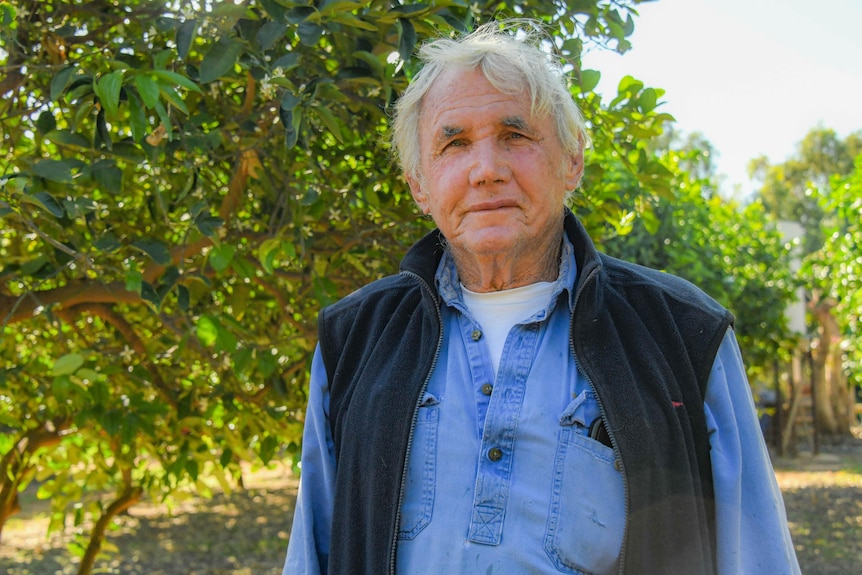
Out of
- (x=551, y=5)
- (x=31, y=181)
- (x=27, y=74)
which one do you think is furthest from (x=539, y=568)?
(x=27, y=74)

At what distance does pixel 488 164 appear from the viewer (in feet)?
5.78

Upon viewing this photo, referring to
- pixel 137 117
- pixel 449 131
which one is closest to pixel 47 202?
pixel 137 117

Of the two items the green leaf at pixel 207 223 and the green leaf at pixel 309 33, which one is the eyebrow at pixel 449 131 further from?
the green leaf at pixel 207 223

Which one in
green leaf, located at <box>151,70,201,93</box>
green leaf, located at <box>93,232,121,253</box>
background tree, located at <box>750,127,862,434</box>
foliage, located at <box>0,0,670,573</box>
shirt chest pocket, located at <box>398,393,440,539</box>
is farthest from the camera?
background tree, located at <box>750,127,862,434</box>

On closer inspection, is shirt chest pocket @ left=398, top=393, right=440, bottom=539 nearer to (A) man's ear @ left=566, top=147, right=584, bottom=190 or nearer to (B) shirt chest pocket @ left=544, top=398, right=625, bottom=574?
(B) shirt chest pocket @ left=544, top=398, right=625, bottom=574

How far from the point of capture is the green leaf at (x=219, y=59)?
84.9 inches

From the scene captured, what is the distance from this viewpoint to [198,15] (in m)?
2.32

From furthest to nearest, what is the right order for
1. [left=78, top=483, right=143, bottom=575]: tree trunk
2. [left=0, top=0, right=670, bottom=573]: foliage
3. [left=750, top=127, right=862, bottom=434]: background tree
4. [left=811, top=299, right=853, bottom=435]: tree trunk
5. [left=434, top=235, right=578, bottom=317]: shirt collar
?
[left=811, top=299, right=853, bottom=435]: tree trunk < [left=750, top=127, right=862, bottom=434]: background tree < [left=78, top=483, right=143, bottom=575]: tree trunk < [left=0, top=0, right=670, bottom=573]: foliage < [left=434, top=235, right=578, bottom=317]: shirt collar

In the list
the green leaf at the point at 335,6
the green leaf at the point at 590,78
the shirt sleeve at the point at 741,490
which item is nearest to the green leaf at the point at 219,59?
the green leaf at the point at 335,6

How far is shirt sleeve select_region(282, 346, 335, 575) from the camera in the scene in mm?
1812

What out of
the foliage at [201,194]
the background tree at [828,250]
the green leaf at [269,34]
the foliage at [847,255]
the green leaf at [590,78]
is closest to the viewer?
the green leaf at [269,34]

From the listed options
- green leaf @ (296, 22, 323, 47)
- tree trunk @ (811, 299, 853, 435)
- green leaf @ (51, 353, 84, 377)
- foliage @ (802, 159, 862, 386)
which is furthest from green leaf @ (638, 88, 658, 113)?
tree trunk @ (811, 299, 853, 435)

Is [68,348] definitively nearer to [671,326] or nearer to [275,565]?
[671,326]

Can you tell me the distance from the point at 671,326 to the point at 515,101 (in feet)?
1.80
